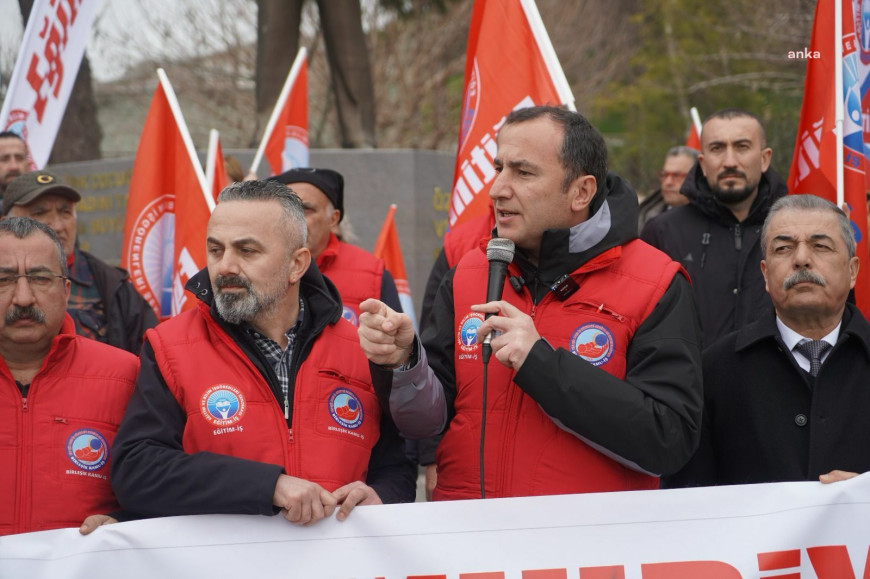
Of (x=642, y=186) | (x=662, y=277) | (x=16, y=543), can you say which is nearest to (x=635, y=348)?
(x=662, y=277)

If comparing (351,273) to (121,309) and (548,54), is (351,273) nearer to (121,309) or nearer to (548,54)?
(121,309)

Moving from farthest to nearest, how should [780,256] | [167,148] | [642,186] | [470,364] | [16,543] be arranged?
[642,186] → [167,148] → [780,256] → [470,364] → [16,543]

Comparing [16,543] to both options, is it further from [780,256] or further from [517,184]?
[780,256]

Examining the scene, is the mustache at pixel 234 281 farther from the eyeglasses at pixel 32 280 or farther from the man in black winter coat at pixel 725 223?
the man in black winter coat at pixel 725 223

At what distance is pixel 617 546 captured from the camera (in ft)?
10.6

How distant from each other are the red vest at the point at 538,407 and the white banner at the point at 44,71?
3444 mm

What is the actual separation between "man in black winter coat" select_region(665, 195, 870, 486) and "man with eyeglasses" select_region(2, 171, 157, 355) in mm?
2414

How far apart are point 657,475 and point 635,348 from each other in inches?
14.5

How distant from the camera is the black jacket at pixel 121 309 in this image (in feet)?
16.1

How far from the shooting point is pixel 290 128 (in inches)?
294

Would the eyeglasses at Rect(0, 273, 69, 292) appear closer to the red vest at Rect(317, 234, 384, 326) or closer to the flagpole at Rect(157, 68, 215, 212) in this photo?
the red vest at Rect(317, 234, 384, 326)

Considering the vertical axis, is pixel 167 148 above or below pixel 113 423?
above

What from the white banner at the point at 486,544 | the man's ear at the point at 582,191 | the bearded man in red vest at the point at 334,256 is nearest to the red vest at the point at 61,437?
the white banner at the point at 486,544

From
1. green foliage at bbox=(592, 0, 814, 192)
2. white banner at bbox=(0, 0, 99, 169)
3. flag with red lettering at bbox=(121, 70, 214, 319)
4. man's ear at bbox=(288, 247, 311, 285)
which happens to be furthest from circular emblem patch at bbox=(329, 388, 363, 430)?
green foliage at bbox=(592, 0, 814, 192)
